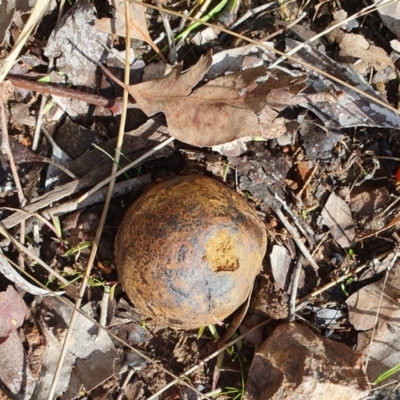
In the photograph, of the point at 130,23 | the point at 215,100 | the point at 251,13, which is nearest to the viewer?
the point at 215,100

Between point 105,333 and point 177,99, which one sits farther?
point 105,333

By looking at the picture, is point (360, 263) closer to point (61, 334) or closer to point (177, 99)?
point (177, 99)

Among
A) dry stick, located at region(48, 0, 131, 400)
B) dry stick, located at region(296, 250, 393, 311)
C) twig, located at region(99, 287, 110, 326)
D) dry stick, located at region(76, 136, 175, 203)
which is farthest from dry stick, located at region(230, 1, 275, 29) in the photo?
twig, located at region(99, 287, 110, 326)

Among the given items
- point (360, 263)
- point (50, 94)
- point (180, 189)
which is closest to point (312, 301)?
point (360, 263)

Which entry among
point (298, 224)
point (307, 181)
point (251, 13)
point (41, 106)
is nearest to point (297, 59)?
point (251, 13)

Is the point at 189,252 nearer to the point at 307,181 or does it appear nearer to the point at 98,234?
the point at 98,234

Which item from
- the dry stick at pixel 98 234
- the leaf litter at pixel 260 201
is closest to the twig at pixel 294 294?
the leaf litter at pixel 260 201
